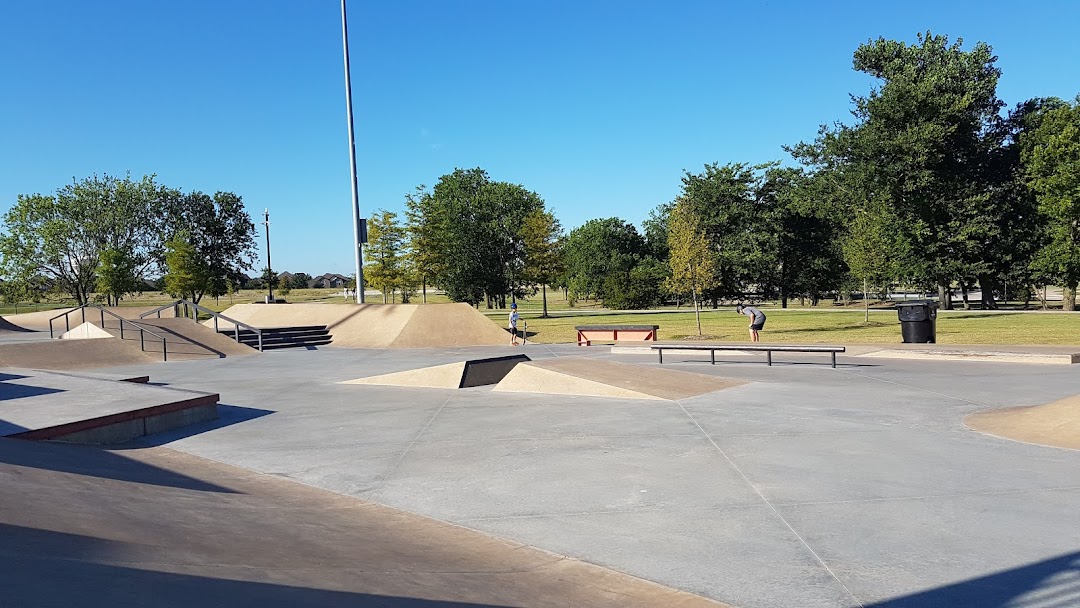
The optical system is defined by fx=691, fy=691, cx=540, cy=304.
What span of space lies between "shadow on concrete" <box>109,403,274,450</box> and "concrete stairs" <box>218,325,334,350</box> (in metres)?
12.3

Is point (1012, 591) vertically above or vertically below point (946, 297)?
below

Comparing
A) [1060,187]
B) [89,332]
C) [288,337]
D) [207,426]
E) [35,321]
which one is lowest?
[207,426]

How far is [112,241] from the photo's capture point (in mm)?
50781

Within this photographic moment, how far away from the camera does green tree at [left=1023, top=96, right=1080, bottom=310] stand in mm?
33688

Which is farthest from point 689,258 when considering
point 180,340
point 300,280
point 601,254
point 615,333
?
point 300,280

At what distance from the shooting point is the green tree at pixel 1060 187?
3369 cm

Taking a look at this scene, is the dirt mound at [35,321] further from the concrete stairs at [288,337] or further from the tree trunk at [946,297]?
the tree trunk at [946,297]

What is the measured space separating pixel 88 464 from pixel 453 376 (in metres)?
6.74

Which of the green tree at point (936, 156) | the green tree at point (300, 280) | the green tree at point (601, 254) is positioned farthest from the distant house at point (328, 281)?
the green tree at point (936, 156)

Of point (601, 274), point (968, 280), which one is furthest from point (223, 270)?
point (968, 280)

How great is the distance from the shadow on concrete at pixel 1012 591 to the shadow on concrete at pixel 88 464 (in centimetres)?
527

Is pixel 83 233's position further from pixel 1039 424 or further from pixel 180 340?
pixel 1039 424

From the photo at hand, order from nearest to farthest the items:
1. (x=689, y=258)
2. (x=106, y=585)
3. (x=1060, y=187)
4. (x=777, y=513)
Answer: (x=106, y=585)
(x=777, y=513)
(x=689, y=258)
(x=1060, y=187)

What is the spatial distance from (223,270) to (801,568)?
62.7 m
